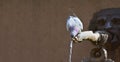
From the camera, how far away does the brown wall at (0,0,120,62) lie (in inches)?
82.4

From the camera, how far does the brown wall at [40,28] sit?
82.4 inches

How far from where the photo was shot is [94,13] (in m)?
2.02

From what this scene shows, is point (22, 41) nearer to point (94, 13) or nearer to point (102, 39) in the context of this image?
point (94, 13)

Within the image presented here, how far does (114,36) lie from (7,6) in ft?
1.91

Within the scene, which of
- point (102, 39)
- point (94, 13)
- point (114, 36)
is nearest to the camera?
point (102, 39)

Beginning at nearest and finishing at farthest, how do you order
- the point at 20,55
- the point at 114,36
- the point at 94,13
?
the point at 114,36 < the point at 94,13 < the point at 20,55

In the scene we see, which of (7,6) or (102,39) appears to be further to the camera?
(7,6)

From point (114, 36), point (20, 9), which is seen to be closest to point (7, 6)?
point (20, 9)

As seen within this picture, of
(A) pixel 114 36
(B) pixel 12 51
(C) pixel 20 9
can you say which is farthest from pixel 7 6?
(A) pixel 114 36

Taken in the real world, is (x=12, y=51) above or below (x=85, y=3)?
below

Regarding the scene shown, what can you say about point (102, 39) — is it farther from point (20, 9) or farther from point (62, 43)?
point (20, 9)

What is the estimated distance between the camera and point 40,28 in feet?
7.10

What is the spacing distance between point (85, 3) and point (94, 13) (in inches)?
3.7

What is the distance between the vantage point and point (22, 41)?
218 centimetres
